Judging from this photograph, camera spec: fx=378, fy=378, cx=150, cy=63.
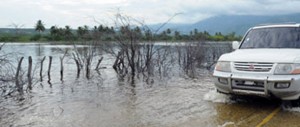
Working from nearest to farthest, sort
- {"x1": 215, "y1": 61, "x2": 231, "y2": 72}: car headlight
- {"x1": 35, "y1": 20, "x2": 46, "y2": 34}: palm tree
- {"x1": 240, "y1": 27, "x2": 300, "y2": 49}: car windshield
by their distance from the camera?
{"x1": 215, "y1": 61, "x2": 231, "y2": 72}: car headlight
{"x1": 240, "y1": 27, "x2": 300, "y2": 49}: car windshield
{"x1": 35, "y1": 20, "x2": 46, "y2": 34}: palm tree

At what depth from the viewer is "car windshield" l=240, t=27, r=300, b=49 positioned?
9.11 metres

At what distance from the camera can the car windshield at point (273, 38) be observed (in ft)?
29.9

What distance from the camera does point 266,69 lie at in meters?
→ 7.85

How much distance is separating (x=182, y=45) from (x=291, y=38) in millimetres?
16774

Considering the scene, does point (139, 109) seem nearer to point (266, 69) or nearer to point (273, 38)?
point (266, 69)

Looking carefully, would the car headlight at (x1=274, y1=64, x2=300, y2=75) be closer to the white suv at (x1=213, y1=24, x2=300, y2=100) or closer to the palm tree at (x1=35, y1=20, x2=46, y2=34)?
the white suv at (x1=213, y1=24, x2=300, y2=100)

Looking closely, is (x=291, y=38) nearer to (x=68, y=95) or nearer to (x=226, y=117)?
(x=226, y=117)

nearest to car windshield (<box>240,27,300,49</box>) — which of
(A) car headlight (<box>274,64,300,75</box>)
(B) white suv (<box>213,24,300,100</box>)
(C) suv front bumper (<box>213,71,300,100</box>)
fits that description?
(B) white suv (<box>213,24,300,100</box>)

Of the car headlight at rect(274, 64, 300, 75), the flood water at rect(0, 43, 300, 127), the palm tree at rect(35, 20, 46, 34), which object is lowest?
the flood water at rect(0, 43, 300, 127)

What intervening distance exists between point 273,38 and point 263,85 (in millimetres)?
2084

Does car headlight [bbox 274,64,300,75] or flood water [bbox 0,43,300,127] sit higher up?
car headlight [bbox 274,64,300,75]

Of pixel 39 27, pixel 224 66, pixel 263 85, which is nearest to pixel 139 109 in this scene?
pixel 224 66

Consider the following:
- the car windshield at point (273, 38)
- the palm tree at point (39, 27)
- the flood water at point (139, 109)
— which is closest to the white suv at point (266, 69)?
the car windshield at point (273, 38)

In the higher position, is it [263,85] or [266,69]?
[266,69]
